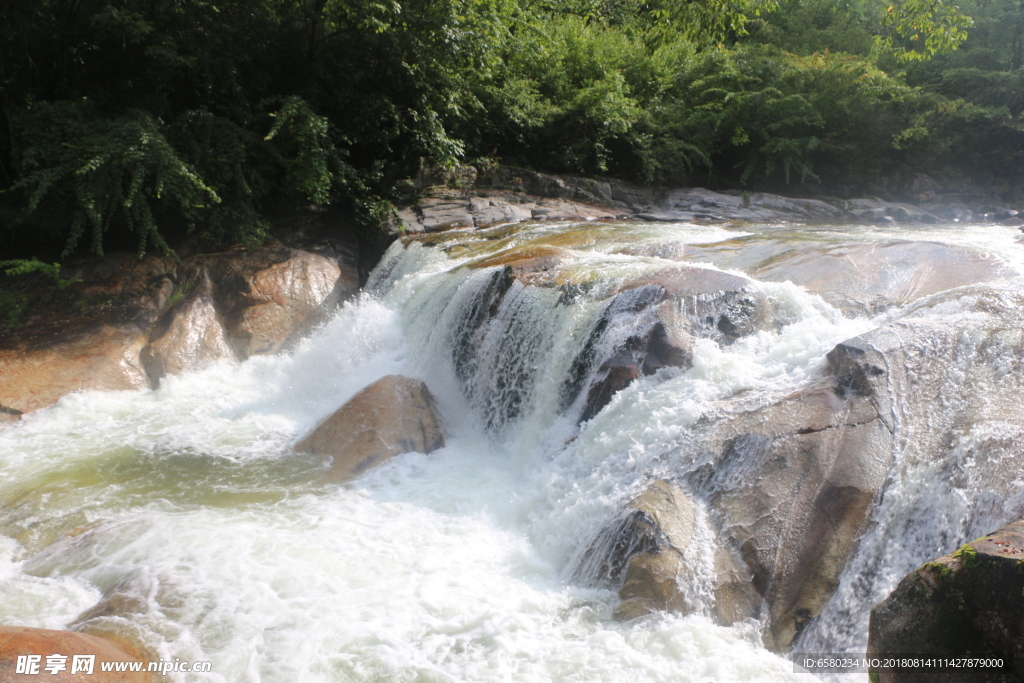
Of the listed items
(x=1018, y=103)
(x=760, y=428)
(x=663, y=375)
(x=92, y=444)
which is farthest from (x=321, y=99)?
(x=1018, y=103)

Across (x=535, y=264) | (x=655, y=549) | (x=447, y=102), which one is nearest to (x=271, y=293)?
(x=535, y=264)

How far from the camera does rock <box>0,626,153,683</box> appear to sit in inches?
102

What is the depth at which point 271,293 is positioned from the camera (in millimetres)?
7977

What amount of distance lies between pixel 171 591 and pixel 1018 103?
1656 centimetres

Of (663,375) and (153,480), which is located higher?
(663,375)

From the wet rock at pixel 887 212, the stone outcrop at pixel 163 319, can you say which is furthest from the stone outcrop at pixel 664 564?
the wet rock at pixel 887 212

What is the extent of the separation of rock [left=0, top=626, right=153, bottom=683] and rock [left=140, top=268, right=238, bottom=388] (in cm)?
460

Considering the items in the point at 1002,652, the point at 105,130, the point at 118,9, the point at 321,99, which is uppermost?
the point at 118,9

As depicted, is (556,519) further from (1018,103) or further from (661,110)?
(1018,103)

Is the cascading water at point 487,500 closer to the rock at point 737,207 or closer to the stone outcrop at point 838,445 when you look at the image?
the stone outcrop at point 838,445

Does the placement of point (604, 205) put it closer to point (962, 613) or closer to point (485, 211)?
point (485, 211)

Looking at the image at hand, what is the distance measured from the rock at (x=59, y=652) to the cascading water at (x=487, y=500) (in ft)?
0.76

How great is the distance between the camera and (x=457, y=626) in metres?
3.34

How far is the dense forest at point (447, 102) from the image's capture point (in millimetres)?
7535
